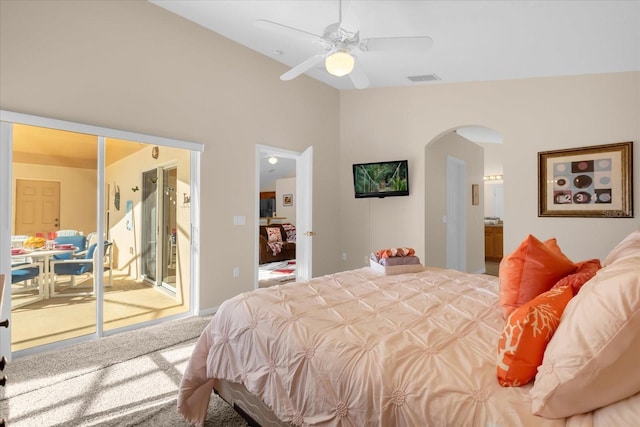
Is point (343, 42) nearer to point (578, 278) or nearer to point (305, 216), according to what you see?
point (578, 278)

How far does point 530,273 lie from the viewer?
1615mm

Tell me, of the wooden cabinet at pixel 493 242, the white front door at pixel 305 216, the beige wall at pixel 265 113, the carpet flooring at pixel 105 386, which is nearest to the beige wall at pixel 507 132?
the beige wall at pixel 265 113

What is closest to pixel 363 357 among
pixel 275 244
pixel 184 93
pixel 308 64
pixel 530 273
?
pixel 530 273

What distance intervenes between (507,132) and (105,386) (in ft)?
15.6

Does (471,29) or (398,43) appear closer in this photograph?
(398,43)

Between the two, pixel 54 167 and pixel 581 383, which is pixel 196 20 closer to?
pixel 54 167

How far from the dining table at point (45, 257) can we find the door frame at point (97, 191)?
0.13 m

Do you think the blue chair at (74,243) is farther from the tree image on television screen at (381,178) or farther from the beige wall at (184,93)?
the tree image on television screen at (381,178)

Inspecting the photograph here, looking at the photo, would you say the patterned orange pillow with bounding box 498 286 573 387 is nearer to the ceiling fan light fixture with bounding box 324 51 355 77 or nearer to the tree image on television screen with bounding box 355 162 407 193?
the ceiling fan light fixture with bounding box 324 51 355 77

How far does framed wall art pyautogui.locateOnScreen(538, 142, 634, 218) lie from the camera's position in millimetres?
3463

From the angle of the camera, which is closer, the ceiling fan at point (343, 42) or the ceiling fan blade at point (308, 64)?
the ceiling fan at point (343, 42)

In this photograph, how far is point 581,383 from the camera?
0.88m

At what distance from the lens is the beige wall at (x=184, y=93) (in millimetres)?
2754

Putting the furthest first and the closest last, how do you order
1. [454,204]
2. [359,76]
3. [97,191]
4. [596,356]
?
[454,204] < [97,191] < [359,76] < [596,356]
